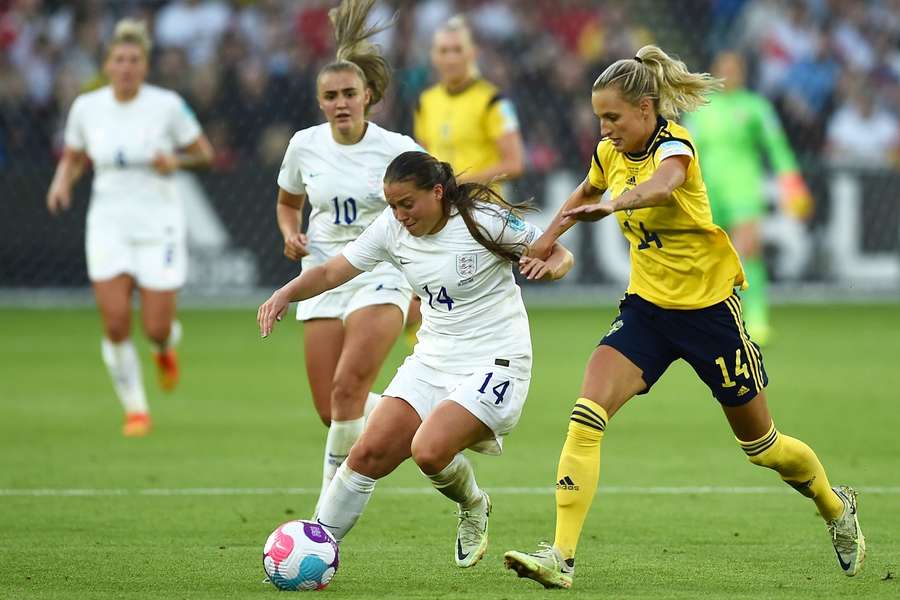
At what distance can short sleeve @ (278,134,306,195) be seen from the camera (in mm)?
7574

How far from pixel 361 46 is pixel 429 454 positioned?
2558 millimetres

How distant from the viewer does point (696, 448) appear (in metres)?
9.84

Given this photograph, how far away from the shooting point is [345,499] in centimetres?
621

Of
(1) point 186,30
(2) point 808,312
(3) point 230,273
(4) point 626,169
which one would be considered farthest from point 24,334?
(4) point 626,169

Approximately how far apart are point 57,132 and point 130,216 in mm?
7637

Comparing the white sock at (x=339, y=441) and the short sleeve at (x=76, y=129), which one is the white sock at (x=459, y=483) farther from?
the short sleeve at (x=76, y=129)

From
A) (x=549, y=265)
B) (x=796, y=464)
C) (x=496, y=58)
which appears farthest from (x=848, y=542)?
(x=496, y=58)

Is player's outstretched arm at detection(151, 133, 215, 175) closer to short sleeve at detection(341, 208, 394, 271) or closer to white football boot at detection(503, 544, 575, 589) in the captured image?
short sleeve at detection(341, 208, 394, 271)

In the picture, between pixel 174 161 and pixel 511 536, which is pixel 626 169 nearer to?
pixel 511 536

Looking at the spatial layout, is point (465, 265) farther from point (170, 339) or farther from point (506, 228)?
point (170, 339)

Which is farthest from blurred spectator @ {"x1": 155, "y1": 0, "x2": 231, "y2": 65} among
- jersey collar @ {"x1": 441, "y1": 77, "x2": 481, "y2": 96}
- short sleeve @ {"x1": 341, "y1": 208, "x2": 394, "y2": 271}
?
short sleeve @ {"x1": 341, "y1": 208, "x2": 394, "y2": 271}

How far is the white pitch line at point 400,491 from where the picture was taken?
8258 millimetres

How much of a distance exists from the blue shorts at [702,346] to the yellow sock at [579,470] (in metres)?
0.32

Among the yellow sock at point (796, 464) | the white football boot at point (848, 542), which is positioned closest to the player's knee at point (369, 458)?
the yellow sock at point (796, 464)
